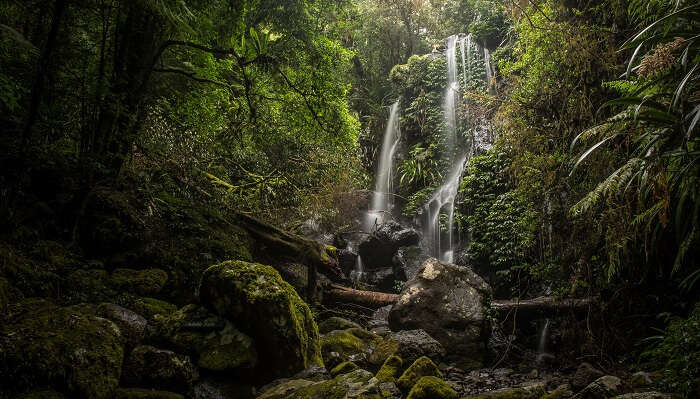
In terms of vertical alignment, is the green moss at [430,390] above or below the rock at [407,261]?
below

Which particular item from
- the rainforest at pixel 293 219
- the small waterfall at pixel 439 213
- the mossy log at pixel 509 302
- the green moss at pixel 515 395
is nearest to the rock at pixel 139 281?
the rainforest at pixel 293 219

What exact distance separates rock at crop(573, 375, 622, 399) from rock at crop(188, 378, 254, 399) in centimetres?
340

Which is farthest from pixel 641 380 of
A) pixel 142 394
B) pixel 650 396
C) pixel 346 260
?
pixel 346 260

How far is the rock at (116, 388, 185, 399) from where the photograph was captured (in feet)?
9.64

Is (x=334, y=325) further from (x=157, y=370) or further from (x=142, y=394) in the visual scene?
(x=142, y=394)

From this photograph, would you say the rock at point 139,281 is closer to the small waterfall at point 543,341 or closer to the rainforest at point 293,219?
the rainforest at point 293,219

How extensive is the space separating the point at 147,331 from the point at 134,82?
12.0ft

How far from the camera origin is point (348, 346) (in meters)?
5.49

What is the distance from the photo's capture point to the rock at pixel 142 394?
2.94 metres

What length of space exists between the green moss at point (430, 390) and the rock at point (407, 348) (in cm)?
123

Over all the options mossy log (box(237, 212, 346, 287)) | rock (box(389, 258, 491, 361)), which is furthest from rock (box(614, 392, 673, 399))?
mossy log (box(237, 212, 346, 287))

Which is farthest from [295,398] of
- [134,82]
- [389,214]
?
[389,214]

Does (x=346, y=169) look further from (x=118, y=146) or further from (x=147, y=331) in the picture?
(x=147, y=331)

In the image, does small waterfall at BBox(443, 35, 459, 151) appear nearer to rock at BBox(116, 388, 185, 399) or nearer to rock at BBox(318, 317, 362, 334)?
rock at BBox(318, 317, 362, 334)
